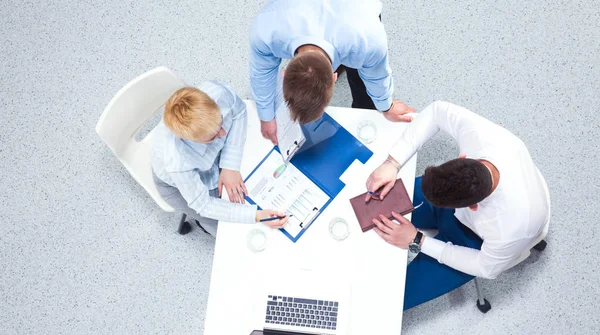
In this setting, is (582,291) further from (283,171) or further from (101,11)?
(101,11)

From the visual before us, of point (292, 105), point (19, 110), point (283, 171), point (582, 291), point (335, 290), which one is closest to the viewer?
point (292, 105)

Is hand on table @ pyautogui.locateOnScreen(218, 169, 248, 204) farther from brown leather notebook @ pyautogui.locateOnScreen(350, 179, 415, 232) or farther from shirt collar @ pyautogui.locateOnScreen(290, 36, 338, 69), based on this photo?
shirt collar @ pyautogui.locateOnScreen(290, 36, 338, 69)

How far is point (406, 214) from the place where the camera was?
5.61ft

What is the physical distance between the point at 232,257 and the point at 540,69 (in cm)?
185

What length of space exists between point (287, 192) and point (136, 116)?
2.26ft

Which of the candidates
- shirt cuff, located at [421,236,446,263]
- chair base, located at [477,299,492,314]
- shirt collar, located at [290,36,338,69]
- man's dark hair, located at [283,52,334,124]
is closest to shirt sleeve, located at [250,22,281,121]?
shirt collar, located at [290,36,338,69]

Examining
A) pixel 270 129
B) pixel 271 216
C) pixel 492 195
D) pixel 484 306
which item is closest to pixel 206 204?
pixel 271 216

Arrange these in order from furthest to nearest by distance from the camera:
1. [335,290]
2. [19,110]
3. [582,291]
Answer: [19,110] < [582,291] < [335,290]

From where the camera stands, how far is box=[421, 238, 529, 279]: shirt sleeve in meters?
1.62

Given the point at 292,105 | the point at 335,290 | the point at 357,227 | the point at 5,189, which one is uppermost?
the point at 292,105

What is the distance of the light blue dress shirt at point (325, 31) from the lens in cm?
150

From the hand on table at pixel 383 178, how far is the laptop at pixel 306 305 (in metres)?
0.32

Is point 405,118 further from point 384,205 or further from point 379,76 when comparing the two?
point 384,205

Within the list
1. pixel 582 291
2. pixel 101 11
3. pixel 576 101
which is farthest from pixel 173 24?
pixel 582 291
